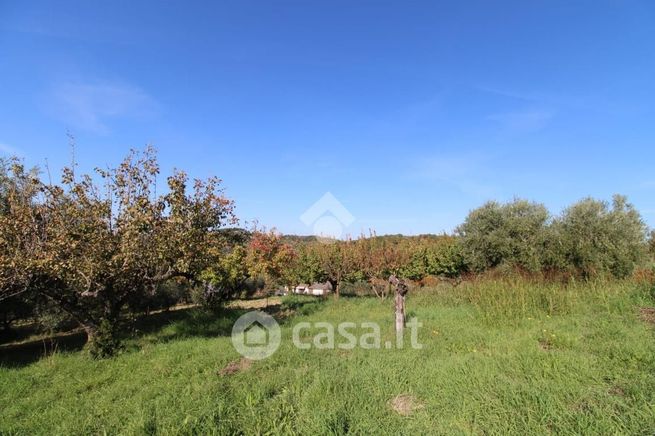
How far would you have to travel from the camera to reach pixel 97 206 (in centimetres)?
A: 775

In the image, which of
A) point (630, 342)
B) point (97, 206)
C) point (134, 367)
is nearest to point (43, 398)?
point (134, 367)

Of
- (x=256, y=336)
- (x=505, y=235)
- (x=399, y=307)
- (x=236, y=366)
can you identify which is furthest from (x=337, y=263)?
(x=236, y=366)

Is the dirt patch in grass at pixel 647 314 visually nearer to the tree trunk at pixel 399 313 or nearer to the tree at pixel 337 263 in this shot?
the tree trunk at pixel 399 313

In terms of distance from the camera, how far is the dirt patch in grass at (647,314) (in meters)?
6.59

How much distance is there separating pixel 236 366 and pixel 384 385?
2.72 m

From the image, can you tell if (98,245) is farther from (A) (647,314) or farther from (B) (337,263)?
(B) (337,263)

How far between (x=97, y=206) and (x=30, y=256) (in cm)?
152

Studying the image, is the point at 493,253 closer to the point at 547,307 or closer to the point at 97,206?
the point at 547,307

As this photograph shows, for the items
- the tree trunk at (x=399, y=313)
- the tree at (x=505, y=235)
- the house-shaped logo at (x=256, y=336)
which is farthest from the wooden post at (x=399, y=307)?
the tree at (x=505, y=235)

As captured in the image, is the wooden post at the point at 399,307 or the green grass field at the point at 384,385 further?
the wooden post at the point at 399,307

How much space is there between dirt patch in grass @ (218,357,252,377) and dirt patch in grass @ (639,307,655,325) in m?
7.34

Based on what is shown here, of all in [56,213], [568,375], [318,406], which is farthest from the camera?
[56,213]

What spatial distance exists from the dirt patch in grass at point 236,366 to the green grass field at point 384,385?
0.16m

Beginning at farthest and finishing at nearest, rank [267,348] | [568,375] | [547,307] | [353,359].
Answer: [547,307], [267,348], [353,359], [568,375]
